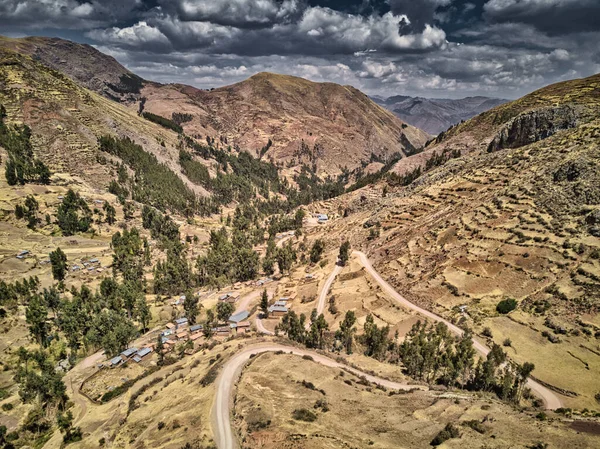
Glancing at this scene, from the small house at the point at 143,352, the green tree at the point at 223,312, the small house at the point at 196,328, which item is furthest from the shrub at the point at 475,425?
the small house at the point at 143,352

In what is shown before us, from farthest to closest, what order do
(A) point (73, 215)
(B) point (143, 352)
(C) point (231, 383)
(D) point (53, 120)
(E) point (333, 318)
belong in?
(D) point (53, 120)
(A) point (73, 215)
(E) point (333, 318)
(B) point (143, 352)
(C) point (231, 383)

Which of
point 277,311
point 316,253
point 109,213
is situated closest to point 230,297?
point 277,311

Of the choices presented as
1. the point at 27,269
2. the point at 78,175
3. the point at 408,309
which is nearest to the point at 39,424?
the point at 27,269

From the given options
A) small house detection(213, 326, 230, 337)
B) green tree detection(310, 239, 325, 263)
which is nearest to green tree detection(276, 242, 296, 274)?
green tree detection(310, 239, 325, 263)

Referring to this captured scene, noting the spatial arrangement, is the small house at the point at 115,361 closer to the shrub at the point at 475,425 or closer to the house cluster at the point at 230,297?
the house cluster at the point at 230,297

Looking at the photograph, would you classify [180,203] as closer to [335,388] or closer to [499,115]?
[335,388]

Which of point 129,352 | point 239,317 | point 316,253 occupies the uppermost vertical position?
point 316,253

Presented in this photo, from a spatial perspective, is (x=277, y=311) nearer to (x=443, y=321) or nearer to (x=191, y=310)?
(x=191, y=310)

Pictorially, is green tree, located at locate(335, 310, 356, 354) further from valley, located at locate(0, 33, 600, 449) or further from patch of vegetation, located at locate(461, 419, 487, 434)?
patch of vegetation, located at locate(461, 419, 487, 434)
